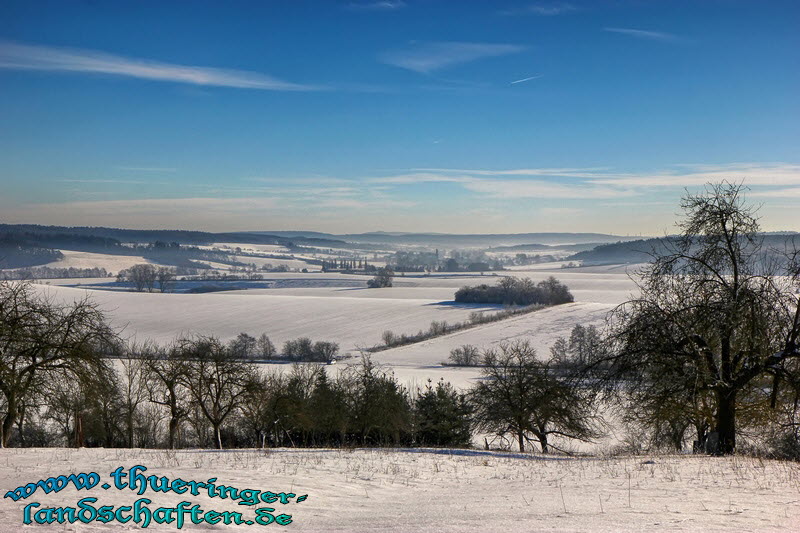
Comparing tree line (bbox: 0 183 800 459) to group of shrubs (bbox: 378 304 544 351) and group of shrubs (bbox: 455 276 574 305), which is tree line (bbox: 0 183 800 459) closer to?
group of shrubs (bbox: 378 304 544 351)

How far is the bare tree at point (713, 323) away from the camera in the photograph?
16.2 metres

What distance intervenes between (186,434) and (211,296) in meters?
107

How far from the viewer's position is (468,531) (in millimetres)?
8789

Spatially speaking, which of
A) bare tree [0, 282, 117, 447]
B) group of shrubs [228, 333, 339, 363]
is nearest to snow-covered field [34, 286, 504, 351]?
group of shrubs [228, 333, 339, 363]

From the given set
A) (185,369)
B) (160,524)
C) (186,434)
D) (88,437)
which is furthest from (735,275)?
(88,437)

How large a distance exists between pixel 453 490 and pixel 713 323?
8.09m

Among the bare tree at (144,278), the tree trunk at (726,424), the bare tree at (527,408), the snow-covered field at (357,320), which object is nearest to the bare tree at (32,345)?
the bare tree at (527,408)

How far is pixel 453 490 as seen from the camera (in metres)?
12.9

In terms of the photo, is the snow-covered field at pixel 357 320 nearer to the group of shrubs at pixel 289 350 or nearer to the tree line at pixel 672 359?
the group of shrubs at pixel 289 350

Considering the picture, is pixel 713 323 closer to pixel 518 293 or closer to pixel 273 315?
pixel 273 315

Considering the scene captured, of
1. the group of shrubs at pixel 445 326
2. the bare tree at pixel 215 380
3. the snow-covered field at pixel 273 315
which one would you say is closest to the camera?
the bare tree at pixel 215 380

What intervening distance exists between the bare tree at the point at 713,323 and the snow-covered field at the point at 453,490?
7.08 ft

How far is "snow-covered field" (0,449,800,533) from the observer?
9.20m

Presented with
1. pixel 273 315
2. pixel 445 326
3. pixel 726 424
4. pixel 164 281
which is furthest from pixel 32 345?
pixel 164 281
